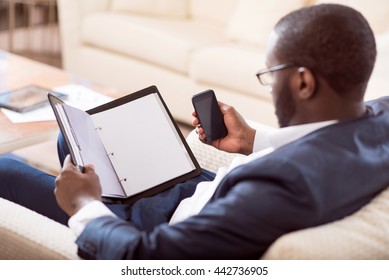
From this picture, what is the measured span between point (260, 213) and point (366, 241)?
196 millimetres

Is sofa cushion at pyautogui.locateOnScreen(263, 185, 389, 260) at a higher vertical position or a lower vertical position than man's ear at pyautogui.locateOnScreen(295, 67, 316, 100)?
lower

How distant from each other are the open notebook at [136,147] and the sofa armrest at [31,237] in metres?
0.25

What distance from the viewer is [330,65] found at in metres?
1.05

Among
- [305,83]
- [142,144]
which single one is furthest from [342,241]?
[142,144]

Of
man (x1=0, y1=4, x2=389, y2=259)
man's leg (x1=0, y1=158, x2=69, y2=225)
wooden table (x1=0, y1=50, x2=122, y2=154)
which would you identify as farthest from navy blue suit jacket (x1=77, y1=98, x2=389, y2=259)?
wooden table (x1=0, y1=50, x2=122, y2=154)

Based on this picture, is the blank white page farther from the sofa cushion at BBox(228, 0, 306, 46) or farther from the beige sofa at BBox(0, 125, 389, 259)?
the sofa cushion at BBox(228, 0, 306, 46)

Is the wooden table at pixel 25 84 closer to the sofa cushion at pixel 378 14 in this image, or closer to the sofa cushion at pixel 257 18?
the sofa cushion at pixel 257 18

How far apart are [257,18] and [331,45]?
2.24 m

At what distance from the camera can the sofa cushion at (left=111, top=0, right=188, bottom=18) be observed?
141 inches

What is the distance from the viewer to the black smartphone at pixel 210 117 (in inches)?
61.0

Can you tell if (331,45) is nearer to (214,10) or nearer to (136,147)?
(136,147)

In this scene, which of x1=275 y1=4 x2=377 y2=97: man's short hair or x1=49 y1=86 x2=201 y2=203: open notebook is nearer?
x1=275 y1=4 x2=377 y2=97: man's short hair

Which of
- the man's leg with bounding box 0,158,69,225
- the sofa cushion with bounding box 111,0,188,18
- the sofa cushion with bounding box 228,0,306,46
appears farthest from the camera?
the sofa cushion with bounding box 111,0,188,18
